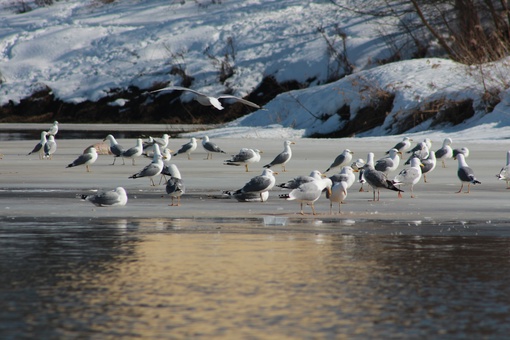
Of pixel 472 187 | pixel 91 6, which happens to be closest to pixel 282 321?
pixel 472 187

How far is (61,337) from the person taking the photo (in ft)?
21.6

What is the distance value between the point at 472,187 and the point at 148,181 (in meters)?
5.38

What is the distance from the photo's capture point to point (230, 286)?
827 centimetres

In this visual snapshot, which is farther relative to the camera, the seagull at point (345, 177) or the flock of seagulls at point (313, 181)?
the seagull at point (345, 177)

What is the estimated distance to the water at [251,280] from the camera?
692 centimetres

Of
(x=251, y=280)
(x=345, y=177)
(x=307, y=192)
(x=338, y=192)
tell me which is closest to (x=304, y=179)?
(x=338, y=192)

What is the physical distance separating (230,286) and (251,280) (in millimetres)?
299

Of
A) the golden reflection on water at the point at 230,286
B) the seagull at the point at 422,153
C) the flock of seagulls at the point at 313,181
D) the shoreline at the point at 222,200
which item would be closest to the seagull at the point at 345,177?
the flock of seagulls at the point at 313,181

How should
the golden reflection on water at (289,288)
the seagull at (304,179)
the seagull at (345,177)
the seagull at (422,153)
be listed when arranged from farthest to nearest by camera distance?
the seagull at (422,153) → the seagull at (345,177) → the seagull at (304,179) → the golden reflection on water at (289,288)

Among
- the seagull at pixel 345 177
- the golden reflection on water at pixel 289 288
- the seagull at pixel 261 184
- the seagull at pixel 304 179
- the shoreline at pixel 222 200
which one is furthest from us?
the seagull at pixel 345 177

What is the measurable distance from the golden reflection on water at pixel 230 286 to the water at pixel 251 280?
0.5 inches

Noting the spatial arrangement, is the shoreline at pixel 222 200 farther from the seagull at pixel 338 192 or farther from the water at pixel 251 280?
the water at pixel 251 280

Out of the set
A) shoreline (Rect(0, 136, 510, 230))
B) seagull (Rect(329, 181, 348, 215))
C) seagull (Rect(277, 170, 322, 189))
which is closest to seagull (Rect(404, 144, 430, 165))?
shoreline (Rect(0, 136, 510, 230))

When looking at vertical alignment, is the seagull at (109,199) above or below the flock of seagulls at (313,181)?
below
